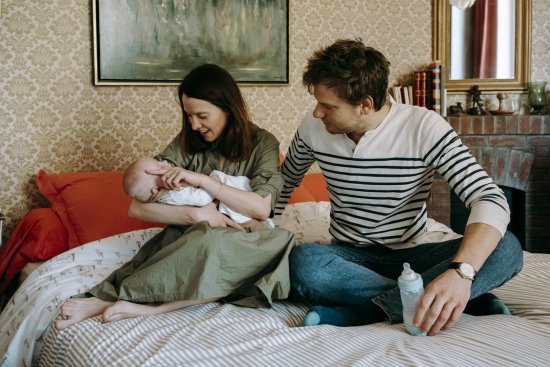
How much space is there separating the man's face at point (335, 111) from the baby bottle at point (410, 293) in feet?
1.94

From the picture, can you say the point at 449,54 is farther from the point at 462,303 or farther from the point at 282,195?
the point at 462,303

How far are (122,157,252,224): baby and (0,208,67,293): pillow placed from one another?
722mm

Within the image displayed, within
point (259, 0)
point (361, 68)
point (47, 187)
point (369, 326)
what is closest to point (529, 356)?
point (369, 326)

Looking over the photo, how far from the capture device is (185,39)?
3146 millimetres

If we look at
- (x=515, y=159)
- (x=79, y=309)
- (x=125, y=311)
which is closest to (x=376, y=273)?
(x=125, y=311)

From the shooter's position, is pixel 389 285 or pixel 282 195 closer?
pixel 389 285

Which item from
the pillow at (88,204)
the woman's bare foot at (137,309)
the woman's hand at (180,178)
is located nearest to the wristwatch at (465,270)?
the woman's bare foot at (137,309)

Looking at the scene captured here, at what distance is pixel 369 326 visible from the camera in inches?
64.4

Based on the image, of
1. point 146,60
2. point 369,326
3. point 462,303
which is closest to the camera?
point 462,303

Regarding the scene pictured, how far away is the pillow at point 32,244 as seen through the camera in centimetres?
255

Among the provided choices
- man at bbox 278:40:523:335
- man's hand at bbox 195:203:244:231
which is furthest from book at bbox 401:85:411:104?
man's hand at bbox 195:203:244:231

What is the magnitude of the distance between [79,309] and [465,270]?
1075mm

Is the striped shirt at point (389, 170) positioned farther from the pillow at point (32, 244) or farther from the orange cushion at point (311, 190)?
the pillow at point (32, 244)

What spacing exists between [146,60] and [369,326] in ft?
6.43
